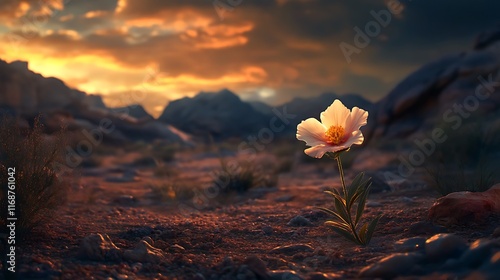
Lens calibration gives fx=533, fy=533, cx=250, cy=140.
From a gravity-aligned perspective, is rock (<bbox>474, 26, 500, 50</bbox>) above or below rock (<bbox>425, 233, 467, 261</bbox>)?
above

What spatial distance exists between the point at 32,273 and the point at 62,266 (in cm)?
27

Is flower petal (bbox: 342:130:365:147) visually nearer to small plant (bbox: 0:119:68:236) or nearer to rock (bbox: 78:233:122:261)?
rock (bbox: 78:233:122:261)

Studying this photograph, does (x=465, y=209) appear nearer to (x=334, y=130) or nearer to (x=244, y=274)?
(x=334, y=130)

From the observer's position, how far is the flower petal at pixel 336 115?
4.75 m

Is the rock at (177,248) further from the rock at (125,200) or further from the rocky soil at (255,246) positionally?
A: the rock at (125,200)

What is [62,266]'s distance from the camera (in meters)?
4.25

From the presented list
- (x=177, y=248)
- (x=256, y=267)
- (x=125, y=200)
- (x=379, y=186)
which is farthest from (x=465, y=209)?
(x=125, y=200)

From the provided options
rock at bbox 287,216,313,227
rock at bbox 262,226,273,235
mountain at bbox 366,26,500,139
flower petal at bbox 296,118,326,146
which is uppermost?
mountain at bbox 366,26,500,139

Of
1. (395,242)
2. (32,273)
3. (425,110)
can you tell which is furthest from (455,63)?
(32,273)

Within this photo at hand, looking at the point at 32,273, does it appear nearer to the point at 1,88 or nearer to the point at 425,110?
→ the point at 425,110

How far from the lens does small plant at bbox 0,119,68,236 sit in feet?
17.7

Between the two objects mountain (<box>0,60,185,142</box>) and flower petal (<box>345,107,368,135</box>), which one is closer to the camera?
→ flower petal (<box>345,107,368,135</box>)

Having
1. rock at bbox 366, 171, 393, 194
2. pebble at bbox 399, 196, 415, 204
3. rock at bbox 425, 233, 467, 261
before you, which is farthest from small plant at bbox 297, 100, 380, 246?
rock at bbox 366, 171, 393, 194

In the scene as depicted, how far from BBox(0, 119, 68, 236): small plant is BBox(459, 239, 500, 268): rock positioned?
4001mm
